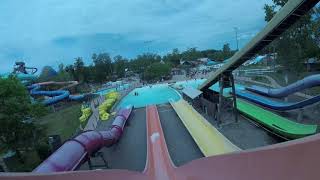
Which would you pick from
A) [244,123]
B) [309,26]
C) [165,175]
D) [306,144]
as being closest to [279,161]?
[306,144]

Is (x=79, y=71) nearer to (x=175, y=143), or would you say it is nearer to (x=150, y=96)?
(x=150, y=96)

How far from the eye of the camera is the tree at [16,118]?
1389 cm

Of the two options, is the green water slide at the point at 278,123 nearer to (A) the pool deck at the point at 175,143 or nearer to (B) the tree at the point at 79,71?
(A) the pool deck at the point at 175,143

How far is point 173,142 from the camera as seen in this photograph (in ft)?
45.6

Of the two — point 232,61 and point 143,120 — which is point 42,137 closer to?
point 143,120

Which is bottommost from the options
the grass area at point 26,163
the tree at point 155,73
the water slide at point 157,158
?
the grass area at point 26,163

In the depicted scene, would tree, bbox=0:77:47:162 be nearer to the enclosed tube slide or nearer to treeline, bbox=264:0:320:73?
the enclosed tube slide

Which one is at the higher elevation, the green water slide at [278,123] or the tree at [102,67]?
the tree at [102,67]

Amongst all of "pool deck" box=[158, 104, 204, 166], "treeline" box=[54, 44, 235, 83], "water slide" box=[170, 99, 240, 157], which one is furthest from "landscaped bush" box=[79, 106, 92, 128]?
"treeline" box=[54, 44, 235, 83]

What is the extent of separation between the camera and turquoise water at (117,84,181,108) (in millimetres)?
31641

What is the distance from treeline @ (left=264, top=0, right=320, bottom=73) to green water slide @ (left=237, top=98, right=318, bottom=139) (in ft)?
22.8

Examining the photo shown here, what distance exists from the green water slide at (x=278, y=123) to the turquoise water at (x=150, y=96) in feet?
43.8

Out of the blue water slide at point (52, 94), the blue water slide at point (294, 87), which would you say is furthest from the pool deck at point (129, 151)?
the blue water slide at point (52, 94)

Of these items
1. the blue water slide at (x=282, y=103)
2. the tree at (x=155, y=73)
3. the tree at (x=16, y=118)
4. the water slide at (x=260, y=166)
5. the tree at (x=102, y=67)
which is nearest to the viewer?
the water slide at (x=260, y=166)
